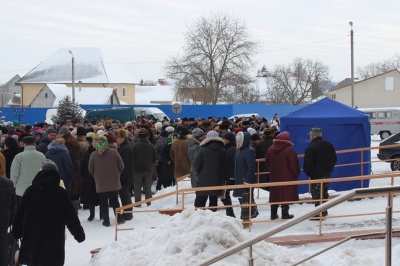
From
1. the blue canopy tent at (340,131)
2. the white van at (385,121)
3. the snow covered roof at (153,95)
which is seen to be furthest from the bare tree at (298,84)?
the blue canopy tent at (340,131)

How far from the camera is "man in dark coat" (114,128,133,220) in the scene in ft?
41.7

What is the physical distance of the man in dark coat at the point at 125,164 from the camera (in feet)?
41.7

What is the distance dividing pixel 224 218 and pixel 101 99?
2387 inches

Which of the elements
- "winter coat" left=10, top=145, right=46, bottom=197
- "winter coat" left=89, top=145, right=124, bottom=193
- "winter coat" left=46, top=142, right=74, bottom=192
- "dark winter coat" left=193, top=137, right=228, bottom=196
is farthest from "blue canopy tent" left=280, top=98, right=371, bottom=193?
"winter coat" left=10, top=145, right=46, bottom=197

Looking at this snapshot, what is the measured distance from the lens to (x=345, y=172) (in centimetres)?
1416

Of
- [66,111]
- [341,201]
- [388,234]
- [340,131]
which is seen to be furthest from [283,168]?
[66,111]

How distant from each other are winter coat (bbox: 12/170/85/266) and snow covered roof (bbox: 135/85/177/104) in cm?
8579

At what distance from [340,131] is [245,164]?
4.03 metres

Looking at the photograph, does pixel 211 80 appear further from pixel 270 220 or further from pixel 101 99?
pixel 270 220

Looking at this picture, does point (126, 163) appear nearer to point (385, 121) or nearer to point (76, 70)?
point (385, 121)

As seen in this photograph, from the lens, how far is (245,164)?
36.0 feet

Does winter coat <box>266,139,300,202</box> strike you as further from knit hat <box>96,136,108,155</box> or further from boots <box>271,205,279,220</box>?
knit hat <box>96,136,108,155</box>

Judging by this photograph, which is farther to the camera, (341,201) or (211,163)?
(211,163)

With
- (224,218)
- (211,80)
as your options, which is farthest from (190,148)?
(211,80)
